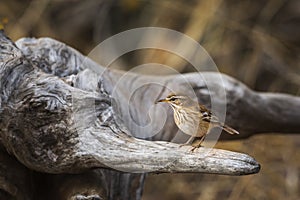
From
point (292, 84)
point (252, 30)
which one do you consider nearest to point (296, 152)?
point (292, 84)

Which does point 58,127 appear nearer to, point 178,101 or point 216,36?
point 178,101

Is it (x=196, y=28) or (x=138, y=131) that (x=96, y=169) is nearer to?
(x=138, y=131)

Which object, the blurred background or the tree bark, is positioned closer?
the tree bark

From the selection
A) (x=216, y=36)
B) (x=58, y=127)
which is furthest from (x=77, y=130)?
(x=216, y=36)

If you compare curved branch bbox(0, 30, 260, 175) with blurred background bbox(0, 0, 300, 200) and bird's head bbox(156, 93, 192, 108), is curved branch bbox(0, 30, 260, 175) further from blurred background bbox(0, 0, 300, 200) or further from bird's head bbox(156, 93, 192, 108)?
blurred background bbox(0, 0, 300, 200)

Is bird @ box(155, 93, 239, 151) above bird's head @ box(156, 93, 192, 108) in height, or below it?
below

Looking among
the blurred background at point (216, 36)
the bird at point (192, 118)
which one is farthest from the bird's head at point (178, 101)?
the blurred background at point (216, 36)

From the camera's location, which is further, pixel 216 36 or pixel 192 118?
pixel 216 36

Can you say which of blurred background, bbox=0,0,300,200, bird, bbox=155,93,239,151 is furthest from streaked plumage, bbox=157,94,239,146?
blurred background, bbox=0,0,300,200
